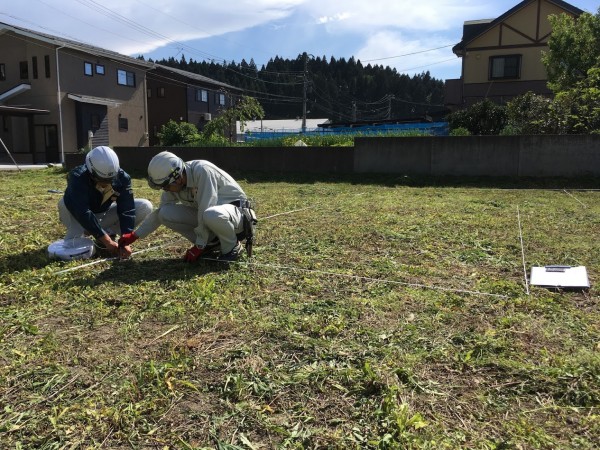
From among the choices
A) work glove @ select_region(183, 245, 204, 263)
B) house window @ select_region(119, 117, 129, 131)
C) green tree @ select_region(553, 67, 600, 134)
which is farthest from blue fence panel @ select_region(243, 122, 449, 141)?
work glove @ select_region(183, 245, 204, 263)

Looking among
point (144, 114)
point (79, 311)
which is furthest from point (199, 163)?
point (144, 114)

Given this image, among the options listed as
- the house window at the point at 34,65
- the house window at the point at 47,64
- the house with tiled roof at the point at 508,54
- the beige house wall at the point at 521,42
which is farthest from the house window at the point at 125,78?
the beige house wall at the point at 521,42

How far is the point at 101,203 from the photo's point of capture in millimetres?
3994

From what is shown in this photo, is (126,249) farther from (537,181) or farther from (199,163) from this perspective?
(537,181)

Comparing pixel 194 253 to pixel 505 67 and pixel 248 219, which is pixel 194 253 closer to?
pixel 248 219

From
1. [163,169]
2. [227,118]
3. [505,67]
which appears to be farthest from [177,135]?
[163,169]

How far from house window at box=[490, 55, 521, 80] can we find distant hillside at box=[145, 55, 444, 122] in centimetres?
3660

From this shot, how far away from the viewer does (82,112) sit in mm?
21844

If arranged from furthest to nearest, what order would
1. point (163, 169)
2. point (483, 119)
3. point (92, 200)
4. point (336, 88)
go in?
point (336, 88)
point (483, 119)
point (92, 200)
point (163, 169)

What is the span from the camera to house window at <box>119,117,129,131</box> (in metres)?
24.5

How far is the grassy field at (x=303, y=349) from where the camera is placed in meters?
1.67

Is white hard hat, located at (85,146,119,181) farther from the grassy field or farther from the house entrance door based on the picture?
the house entrance door

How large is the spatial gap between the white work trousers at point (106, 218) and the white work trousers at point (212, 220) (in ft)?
1.86

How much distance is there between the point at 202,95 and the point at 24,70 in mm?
11917
